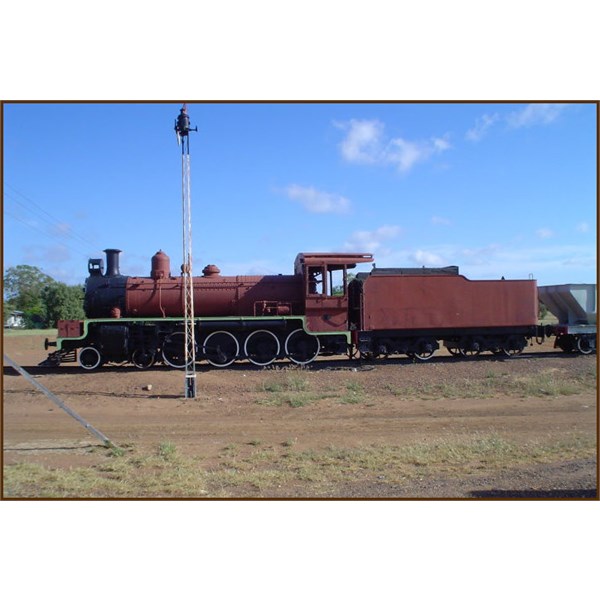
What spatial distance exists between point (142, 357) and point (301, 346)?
17.7 feet

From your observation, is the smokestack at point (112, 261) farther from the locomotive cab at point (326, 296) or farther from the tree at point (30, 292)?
the tree at point (30, 292)

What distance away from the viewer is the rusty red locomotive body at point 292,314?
16.8 m

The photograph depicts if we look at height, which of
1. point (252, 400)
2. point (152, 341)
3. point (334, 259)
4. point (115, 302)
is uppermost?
point (334, 259)

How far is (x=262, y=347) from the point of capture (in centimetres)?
1722

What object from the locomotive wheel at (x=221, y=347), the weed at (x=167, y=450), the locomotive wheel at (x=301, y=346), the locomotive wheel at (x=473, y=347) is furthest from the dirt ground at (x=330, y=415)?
the locomotive wheel at (x=473, y=347)

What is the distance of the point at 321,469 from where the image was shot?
6.71 m

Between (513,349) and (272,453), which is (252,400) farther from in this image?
(513,349)

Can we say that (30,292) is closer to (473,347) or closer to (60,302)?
(60,302)

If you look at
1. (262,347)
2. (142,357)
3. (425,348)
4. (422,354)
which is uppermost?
(262,347)

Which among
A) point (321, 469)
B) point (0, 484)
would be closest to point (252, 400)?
point (321, 469)

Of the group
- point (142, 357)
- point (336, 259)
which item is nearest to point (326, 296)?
point (336, 259)

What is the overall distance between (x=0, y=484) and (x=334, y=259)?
13.3m

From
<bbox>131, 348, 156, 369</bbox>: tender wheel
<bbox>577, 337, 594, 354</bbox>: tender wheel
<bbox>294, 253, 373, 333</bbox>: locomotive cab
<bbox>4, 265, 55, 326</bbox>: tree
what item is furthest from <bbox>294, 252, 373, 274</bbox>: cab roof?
<bbox>4, 265, 55, 326</bbox>: tree

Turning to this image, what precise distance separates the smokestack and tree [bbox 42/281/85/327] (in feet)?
73.4
